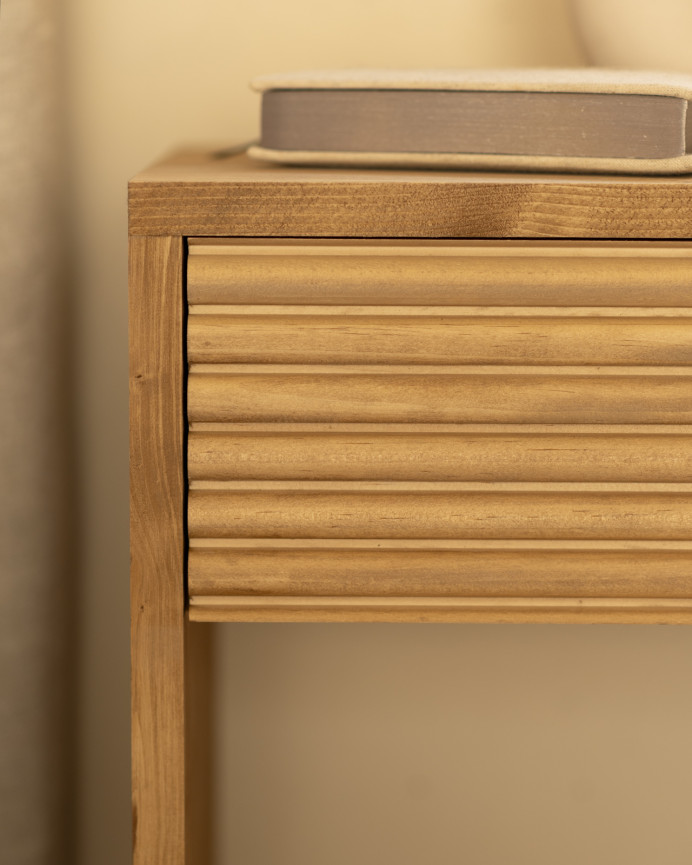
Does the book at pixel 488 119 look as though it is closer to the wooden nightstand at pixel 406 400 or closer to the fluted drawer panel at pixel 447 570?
the wooden nightstand at pixel 406 400

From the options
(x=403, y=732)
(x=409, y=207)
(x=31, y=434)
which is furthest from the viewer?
(x=403, y=732)

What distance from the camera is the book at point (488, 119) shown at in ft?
1.74

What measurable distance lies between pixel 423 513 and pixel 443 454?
0.03m

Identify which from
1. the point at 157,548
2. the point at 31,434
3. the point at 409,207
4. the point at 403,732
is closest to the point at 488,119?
the point at 409,207

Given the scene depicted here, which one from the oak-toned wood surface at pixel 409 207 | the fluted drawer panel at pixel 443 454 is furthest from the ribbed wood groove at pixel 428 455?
the oak-toned wood surface at pixel 409 207

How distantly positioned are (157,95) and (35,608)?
17.2 inches

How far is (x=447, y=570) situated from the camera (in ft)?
1.74

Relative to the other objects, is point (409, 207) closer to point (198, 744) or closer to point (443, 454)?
point (443, 454)

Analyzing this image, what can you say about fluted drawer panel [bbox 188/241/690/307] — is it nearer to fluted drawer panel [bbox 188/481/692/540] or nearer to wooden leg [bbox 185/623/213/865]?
fluted drawer panel [bbox 188/481/692/540]

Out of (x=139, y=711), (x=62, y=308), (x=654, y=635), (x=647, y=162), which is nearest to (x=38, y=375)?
(x=62, y=308)

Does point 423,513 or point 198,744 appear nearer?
point 423,513

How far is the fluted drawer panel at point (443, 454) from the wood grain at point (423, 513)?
0.4 inches

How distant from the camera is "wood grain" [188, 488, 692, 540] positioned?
52 cm

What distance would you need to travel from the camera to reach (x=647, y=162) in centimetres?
53
